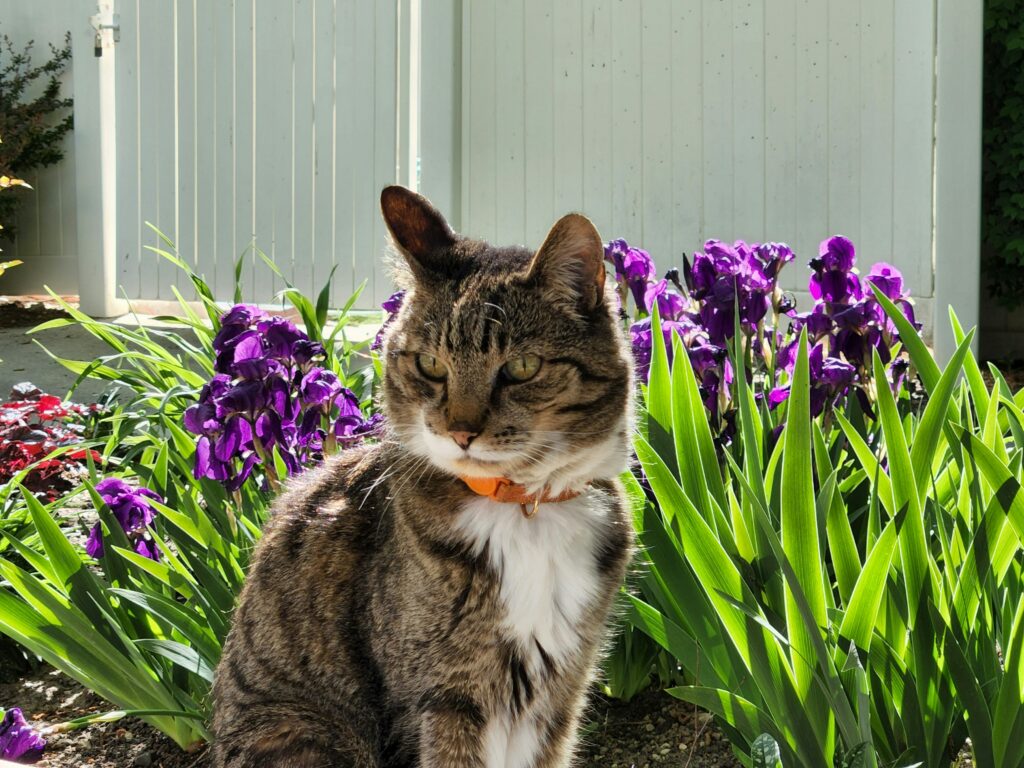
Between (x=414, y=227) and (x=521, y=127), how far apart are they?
4942 millimetres

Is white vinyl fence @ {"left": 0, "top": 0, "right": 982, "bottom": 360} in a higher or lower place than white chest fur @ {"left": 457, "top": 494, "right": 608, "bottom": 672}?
higher

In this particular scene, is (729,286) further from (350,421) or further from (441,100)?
(441,100)

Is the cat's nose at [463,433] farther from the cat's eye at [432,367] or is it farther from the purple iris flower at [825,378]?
the purple iris flower at [825,378]

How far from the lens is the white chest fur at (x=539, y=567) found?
1.62 meters

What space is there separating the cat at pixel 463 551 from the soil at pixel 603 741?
12.8 inches

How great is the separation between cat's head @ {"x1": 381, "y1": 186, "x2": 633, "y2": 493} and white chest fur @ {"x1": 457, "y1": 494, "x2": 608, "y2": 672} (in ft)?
0.22

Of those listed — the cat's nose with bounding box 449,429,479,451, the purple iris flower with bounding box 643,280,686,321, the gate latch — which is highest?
the gate latch

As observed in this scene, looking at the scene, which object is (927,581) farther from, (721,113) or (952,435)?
(721,113)

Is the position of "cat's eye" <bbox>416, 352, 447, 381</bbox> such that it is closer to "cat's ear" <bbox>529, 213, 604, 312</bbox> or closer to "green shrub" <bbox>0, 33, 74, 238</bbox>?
"cat's ear" <bbox>529, 213, 604, 312</bbox>

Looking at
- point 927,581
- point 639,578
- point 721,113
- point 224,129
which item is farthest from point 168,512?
point 224,129

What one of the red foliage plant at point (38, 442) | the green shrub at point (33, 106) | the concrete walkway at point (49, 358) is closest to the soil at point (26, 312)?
the concrete walkway at point (49, 358)

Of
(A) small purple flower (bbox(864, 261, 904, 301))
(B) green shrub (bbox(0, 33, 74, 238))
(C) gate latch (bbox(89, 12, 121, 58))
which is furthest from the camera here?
(B) green shrub (bbox(0, 33, 74, 238))

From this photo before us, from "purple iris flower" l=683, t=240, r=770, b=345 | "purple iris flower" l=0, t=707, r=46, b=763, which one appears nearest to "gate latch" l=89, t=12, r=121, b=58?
"purple iris flower" l=683, t=240, r=770, b=345

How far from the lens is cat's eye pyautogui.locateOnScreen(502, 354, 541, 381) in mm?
1656
